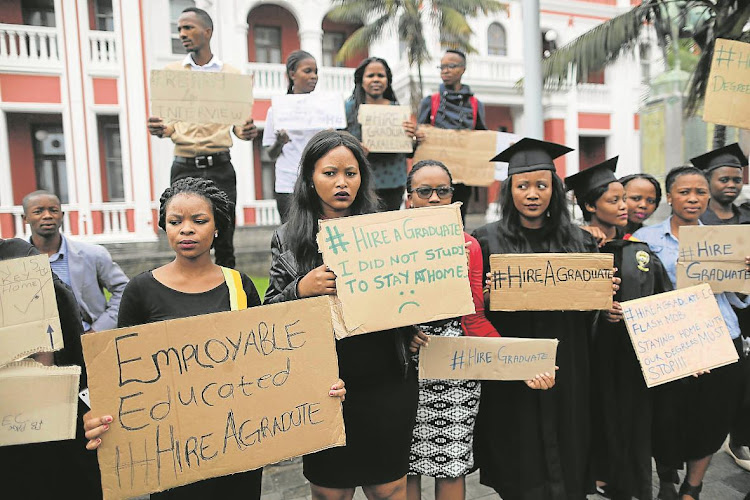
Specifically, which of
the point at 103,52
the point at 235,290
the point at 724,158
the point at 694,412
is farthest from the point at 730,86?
the point at 103,52

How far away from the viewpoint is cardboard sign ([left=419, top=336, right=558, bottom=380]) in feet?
7.32

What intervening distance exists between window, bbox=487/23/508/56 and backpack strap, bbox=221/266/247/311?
20.1 m

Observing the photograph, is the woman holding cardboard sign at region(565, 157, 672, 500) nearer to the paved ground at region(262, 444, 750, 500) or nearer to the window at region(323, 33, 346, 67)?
the paved ground at region(262, 444, 750, 500)

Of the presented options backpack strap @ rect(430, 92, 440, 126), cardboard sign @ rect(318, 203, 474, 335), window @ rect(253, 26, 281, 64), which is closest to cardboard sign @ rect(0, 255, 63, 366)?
cardboard sign @ rect(318, 203, 474, 335)

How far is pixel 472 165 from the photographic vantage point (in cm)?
444

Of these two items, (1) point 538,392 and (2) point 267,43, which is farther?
(2) point 267,43

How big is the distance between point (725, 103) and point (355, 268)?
3113 millimetres

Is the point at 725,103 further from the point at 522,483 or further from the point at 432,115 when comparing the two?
the point at 522,483

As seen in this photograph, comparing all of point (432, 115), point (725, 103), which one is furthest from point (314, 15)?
point (725, 103)

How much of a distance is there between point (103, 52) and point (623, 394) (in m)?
15.0

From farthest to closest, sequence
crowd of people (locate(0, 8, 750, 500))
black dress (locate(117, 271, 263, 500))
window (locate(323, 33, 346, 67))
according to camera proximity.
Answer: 1. window (locate(323, 33, 346, 67))
2. crowd of people (locate(0, 8, 750, 500))
3. black dress (locate(117, 271, 263, 500))

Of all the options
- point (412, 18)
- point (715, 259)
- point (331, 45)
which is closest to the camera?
point (715, 259)

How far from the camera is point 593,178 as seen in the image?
2861mm

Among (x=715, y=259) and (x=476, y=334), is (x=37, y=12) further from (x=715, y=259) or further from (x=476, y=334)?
(x=715, y=259)
